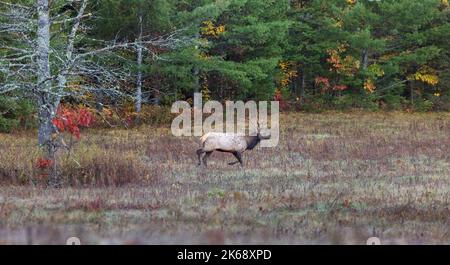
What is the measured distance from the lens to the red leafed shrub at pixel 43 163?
534 inches

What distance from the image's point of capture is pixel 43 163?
13602 mm

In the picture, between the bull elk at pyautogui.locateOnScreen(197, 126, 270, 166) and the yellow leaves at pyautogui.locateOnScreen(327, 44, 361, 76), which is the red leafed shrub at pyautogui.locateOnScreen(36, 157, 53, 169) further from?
the yellow leaves at pyautogui.locateOnScreen(327, 44, 361, 76)

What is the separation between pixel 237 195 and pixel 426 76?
31408mm

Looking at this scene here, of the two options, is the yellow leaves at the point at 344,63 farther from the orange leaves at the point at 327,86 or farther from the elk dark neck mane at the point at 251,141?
the elk dark neck mane at the point at 251,141

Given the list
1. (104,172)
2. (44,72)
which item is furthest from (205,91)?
(104,172)

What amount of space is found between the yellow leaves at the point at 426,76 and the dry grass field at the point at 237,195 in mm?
19139

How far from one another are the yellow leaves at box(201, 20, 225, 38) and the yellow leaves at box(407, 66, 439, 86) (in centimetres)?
1408

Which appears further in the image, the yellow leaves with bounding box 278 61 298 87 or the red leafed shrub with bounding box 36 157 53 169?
the yellow leaves with bounding box 278 61 298 87

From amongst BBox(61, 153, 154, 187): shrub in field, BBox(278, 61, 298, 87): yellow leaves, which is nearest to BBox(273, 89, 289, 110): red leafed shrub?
BBox(278, 61, 298, 87): yellow leaves

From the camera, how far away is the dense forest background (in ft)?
92.7

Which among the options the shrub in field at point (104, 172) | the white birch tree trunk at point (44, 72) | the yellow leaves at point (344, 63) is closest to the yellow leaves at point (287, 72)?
the yellow leaves at point (344, 63)
